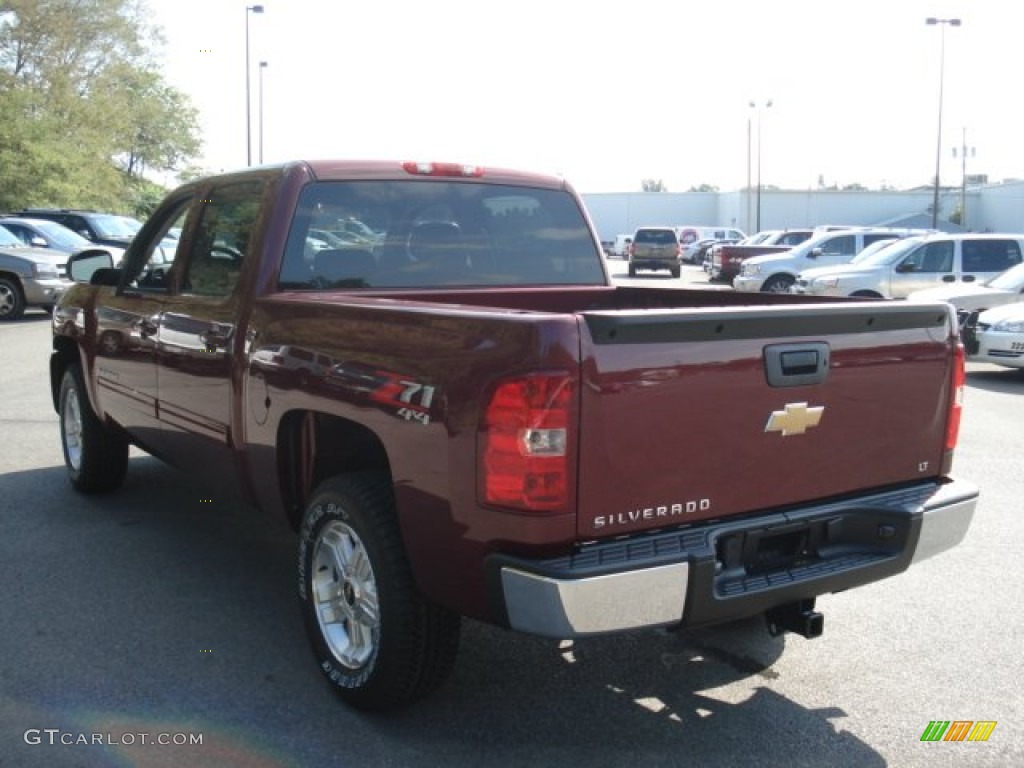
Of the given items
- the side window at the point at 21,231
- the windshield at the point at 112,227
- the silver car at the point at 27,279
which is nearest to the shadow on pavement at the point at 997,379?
the silver car at the point at 27,279

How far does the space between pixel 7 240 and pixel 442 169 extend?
1675 centimetres

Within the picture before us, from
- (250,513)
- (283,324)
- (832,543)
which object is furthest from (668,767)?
(250,513)

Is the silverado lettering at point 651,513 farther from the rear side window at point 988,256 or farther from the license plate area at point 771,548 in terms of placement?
the rear side window at point 988,256

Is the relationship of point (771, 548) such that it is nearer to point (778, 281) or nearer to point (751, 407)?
point (751, 407)

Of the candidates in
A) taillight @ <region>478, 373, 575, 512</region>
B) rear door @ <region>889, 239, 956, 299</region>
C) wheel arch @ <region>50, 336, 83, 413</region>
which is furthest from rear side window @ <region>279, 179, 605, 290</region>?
rear door @ <region>889, 239, 956, 299</region>

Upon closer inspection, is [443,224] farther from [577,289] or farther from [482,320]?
[482,320]

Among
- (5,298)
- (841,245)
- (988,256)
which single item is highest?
(841,245)

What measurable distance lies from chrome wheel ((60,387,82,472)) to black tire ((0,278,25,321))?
1243 centimetres

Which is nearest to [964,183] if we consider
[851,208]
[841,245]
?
[851,208]

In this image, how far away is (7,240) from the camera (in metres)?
19.0

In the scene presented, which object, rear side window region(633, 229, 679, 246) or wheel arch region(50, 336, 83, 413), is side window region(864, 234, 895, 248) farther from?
wheel arch region(50, 336, 83, 413)

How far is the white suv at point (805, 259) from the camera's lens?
22.8 metres

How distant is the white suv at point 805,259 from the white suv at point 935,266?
4.95 meters

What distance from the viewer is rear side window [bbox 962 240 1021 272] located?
17.6 meters
